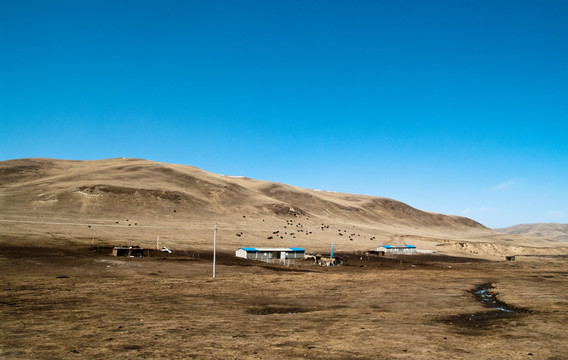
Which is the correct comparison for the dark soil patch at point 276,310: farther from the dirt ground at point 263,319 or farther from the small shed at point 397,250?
the small shed at point 397,250

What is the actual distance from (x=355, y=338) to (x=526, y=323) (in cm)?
1087

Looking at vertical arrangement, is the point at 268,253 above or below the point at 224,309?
above

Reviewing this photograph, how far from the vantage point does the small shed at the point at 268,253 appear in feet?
233

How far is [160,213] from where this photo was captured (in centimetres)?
11356

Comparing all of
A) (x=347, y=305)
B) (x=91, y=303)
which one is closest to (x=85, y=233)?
(x=91, y=303)

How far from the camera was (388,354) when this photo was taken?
15961 mm

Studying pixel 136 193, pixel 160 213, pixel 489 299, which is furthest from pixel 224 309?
pixel 136 193

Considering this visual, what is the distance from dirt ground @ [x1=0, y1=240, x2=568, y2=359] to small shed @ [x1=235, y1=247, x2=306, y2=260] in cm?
2877

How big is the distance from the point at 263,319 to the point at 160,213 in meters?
96.7

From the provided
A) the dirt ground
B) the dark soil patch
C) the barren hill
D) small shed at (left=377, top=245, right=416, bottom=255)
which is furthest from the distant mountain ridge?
the dark soil patch

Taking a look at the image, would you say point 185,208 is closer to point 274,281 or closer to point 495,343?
point 274,281

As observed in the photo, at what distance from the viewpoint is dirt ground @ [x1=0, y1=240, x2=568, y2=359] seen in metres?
16.2

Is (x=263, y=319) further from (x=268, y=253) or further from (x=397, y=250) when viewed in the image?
(x=397, y=250)

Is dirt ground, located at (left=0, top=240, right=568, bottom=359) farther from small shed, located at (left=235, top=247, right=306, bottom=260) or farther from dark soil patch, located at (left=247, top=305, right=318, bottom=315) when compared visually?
small shed, located at (left=235, top=247, right=306, bottom=260)
